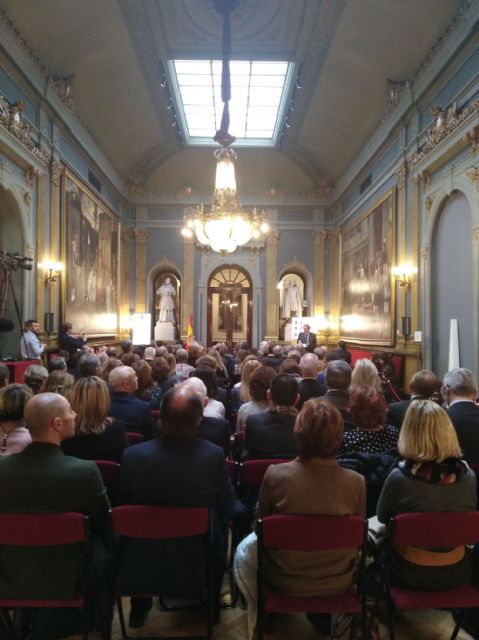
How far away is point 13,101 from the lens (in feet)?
25.4

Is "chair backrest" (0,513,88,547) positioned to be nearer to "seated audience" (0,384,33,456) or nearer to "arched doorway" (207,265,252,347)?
"seated audience" (0,384,33,456)

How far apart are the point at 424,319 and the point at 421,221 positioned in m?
1.86

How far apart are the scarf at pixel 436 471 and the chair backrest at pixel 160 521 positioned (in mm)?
963

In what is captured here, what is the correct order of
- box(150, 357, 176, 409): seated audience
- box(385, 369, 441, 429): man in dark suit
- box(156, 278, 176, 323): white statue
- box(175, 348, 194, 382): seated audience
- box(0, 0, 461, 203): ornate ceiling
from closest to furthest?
box(385, 369, 441, 429): man in dark suit → box(150, 357, 176, 409): seated audience → box(175, 348, 194, 382): seated audience → box(0, 0, 461, 203): ornate ceiling → box(156, 278, 176, 323): white statue

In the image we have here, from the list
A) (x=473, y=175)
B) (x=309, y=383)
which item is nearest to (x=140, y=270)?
(x=473, y=175)

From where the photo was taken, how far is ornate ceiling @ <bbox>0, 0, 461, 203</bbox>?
7.92 m

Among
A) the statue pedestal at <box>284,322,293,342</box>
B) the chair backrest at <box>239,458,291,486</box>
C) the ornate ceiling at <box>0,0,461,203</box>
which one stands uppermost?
the ornate ceiling at <box>0,0,461,203</box>

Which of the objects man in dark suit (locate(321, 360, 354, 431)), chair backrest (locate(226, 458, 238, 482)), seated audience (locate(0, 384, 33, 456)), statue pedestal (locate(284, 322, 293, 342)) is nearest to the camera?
seated audience (locate(0, 384, 33, 456))

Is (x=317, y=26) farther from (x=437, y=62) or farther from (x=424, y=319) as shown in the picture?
(x=424, y=319)

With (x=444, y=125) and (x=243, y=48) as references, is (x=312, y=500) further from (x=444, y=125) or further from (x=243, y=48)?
(x=243, y=48)

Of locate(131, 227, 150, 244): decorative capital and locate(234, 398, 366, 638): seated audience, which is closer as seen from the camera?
locate(234, 398, 366, 638): seated audience

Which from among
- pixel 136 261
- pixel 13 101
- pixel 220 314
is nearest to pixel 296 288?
pixel 220 314

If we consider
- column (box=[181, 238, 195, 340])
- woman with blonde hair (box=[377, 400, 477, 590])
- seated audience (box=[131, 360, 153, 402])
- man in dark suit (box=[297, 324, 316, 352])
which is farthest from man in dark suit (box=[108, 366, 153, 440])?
column (box=[181, 238, 195, 340])

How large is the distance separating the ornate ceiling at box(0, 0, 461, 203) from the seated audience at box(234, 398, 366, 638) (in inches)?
303
